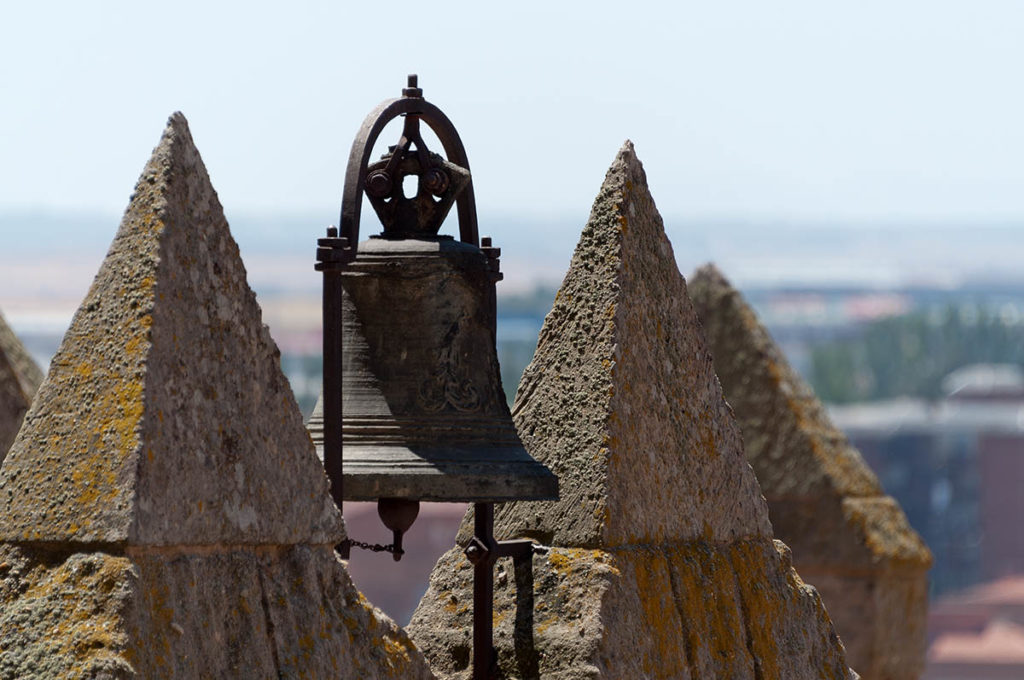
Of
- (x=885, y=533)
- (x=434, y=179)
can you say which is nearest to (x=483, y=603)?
(x=434, y=179)

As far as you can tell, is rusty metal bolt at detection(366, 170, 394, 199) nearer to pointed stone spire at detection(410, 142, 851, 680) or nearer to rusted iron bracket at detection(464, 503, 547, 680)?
pointed stone spire at detection(410, 142, 851, 680)

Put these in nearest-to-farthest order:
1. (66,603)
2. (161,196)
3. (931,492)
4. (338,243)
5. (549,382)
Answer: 1. (66,603)
2. (161,196)
3. (338,243)
4. (549,382)
5. (931,492)

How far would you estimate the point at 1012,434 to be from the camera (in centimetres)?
8075

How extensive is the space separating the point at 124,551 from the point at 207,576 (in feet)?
0.74

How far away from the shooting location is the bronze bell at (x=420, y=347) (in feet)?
16.6

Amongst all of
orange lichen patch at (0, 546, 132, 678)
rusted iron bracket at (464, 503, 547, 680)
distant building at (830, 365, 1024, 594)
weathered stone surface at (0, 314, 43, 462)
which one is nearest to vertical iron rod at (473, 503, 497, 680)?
rusted iron bracket at (464, 503, 547, 680)

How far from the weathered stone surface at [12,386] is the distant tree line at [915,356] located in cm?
10691

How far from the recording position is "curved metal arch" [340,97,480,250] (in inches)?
197

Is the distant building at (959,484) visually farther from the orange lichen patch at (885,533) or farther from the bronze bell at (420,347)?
the bronze bell at (420,347)

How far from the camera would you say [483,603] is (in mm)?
5105

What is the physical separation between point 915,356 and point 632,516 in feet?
386

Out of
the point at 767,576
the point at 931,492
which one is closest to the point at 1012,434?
the point at 931,492

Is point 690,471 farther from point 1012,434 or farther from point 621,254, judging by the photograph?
point 1012,434

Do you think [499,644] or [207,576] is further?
[499,644]
